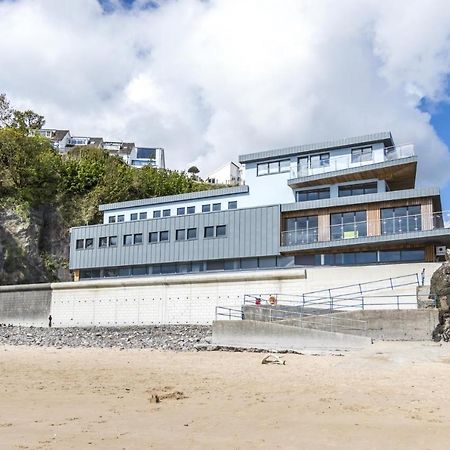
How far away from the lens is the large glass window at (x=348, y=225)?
33.9 meters

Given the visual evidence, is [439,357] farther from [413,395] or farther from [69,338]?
[69,338]

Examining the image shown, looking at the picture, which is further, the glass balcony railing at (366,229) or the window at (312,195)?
the window at (312,195)

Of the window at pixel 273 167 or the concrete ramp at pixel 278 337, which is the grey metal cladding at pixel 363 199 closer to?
the window at pixel 273 167

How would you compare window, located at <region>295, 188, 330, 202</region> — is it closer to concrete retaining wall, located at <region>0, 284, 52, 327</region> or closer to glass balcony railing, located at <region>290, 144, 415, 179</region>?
glass balcony railing, located at <region>290, 144, 415, 179</region>

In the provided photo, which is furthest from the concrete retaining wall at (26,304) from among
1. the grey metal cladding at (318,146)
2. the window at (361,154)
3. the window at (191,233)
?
the window at (361,154)

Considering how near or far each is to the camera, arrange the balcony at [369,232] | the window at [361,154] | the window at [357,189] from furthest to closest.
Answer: the window at [361,154]
the window at [357,189]
the balcony at [369,232]

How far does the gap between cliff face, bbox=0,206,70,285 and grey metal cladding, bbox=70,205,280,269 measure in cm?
782

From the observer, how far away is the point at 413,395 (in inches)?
467

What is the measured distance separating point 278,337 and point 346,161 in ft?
62.5

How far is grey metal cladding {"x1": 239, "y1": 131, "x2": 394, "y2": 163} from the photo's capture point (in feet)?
121

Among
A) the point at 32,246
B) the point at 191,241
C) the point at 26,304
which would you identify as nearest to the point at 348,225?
the point at 191,241

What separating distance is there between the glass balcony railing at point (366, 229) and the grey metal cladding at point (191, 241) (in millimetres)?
1532

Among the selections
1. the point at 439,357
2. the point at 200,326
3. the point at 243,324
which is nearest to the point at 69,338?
the point at 200,326

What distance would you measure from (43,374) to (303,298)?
17593 mm
